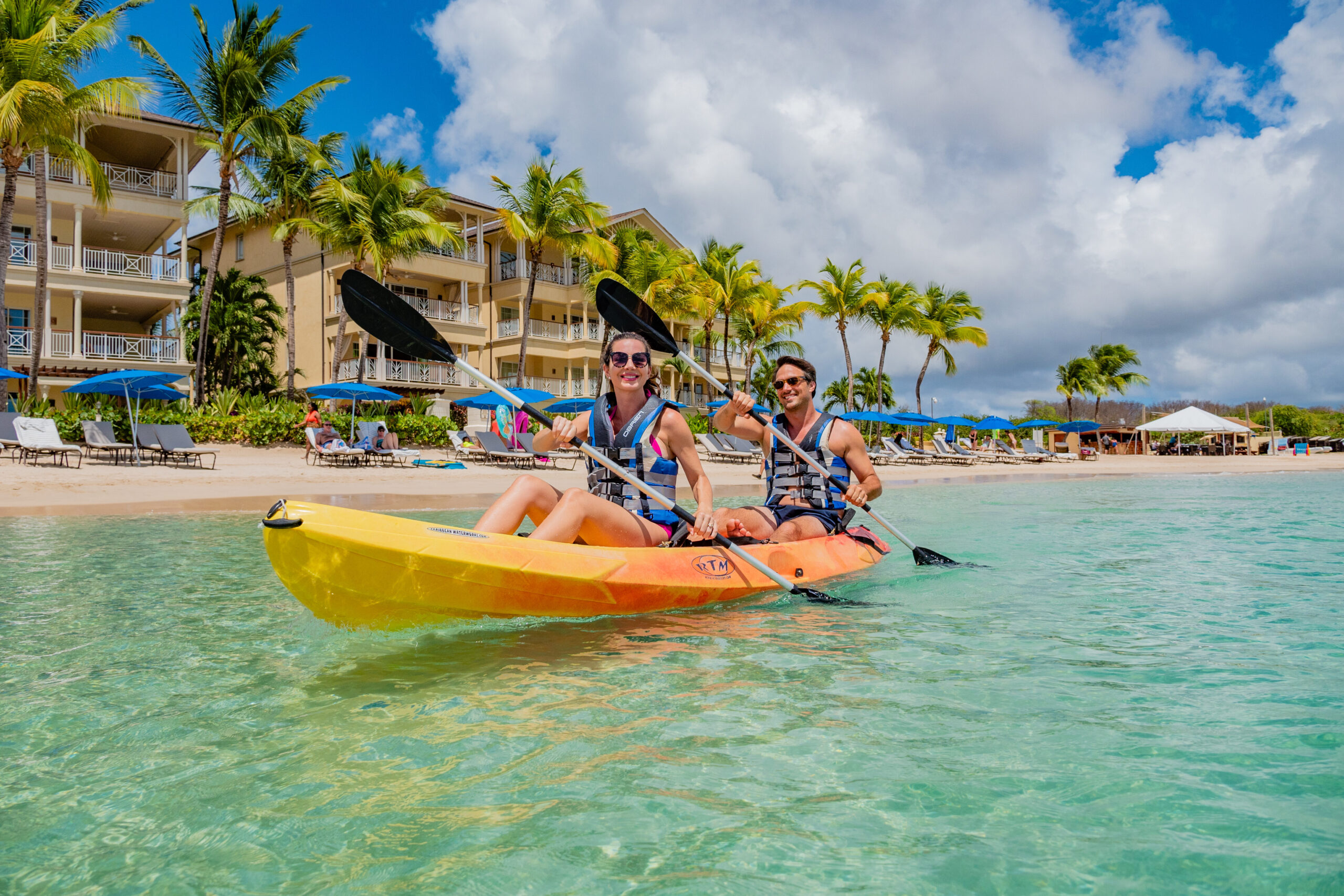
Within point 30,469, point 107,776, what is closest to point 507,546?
point 107,776

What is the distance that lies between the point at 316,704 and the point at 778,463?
396cm

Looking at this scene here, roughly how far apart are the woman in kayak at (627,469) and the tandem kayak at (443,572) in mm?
183

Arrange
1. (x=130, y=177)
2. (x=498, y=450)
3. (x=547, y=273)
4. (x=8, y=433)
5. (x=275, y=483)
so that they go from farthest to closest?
(x=547, y=273) < (x=130, y=177) < (x=498, y=450) < (x=8, y=433) < (x=275, y=483)

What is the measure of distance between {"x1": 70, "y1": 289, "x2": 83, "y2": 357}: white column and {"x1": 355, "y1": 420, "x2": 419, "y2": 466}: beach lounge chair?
10641mm

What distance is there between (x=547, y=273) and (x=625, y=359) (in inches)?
1423

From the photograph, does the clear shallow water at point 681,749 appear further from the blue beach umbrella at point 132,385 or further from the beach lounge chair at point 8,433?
the beach lounge chair at point 8,433

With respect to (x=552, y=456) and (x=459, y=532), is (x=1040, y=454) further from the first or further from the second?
(x=459, y=532)

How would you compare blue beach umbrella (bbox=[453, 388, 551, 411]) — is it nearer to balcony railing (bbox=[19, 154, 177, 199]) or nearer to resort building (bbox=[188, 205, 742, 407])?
resort building (bbox=[188, 205, 742, 407])

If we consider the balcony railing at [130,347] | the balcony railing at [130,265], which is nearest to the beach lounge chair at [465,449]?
the balcony railing at [130,347]

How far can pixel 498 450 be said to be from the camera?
21.8 m

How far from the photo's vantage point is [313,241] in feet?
115

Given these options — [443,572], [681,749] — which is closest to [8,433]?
[443,572]

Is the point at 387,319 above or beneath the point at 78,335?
beneath

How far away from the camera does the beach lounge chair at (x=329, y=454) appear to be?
1931 cm
